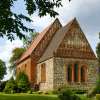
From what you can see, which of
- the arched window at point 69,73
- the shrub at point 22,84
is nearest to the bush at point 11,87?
the shrub at point 22,84

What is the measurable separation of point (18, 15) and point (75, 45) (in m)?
32.8

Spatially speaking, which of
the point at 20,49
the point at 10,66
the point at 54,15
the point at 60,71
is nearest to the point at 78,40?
the point at 60,71

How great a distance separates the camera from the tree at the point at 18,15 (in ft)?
42.1

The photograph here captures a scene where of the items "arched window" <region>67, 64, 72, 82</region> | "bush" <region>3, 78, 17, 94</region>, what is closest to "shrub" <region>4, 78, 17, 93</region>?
"bush" <region>3, 78, 17, 94</region>

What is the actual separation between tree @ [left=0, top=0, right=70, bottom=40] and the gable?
1218 inches

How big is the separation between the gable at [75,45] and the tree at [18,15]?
3093 cm

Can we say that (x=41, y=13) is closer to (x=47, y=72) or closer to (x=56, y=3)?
(x=56, y=3)

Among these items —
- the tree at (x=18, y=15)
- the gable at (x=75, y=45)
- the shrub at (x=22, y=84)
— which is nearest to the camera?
the tree at (x=18, y=15)

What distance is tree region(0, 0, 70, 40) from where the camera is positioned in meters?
12.8

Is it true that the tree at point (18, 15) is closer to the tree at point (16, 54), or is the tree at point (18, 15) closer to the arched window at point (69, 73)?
the arched window at point (69, 73)

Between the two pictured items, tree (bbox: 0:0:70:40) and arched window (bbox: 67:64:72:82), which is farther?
arched window (bbox: 67:64:72:82)

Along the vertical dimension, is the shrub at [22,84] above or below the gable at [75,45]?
below

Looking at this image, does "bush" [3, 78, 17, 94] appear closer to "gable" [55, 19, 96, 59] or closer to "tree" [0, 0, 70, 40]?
"gable" [55, 19, 96, 59]

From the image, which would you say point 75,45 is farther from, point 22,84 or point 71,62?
point 22,84
